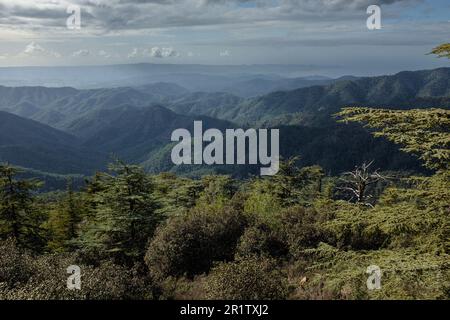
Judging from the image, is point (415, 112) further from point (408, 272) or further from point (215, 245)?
point (215, 245)

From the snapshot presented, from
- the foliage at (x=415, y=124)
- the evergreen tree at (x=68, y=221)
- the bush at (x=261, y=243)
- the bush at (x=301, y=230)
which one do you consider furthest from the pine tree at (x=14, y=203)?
the foliage at (x=415, y=124)

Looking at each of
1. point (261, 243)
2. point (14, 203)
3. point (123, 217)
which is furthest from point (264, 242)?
point (14, 203)

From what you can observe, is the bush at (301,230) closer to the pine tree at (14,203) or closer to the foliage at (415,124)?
the foliage at (415,124)

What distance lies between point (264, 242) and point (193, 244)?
3631 mm

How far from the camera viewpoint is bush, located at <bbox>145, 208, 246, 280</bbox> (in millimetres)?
19438

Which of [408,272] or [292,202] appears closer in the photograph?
[408,272]

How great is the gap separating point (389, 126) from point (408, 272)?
340 cm

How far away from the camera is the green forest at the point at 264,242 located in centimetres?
881

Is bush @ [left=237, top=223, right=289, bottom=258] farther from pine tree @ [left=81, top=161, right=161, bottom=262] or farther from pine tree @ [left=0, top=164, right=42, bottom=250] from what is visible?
pine tree @ [left=0, top=164, right=42, bottom=250]

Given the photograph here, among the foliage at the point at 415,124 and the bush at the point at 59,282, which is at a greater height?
the foliage at the point at 415,124

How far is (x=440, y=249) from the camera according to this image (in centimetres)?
884

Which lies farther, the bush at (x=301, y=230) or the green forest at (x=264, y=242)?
the bush at (x=301, y=230)

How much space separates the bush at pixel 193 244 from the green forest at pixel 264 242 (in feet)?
0.18
